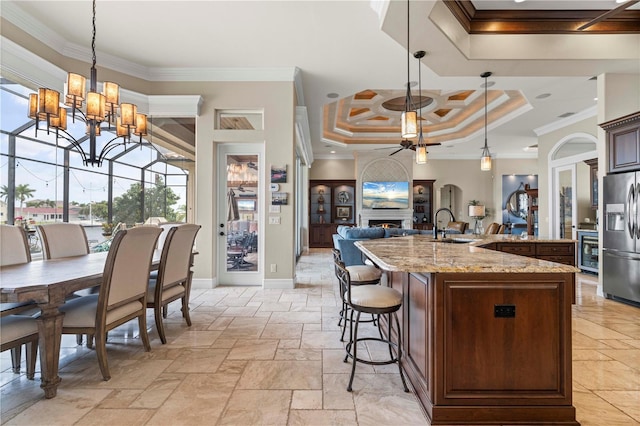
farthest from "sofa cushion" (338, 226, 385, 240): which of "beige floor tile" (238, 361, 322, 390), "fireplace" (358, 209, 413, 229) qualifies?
"fireplace" (358, 209, 413, 229)

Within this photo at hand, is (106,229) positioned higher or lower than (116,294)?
higher

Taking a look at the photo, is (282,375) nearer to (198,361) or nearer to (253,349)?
(253,349)

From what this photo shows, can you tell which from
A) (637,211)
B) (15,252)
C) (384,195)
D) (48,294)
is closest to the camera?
(48,294)

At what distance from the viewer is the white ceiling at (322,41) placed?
3311mm

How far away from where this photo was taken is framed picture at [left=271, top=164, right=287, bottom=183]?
4.68m

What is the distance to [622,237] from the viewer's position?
3.90 metres

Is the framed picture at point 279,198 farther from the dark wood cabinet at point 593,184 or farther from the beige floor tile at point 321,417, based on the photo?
the dark wood cabinet at point 593,184

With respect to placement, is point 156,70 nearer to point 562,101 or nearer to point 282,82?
point 282,82

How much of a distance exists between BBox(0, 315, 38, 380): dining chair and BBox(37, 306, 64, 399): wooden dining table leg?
123mm

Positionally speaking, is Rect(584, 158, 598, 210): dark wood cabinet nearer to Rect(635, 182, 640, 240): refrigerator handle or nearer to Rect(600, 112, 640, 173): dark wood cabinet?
Rect(600, 112, 640, 173): dark wood cabinet

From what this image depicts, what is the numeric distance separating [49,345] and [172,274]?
1.10m

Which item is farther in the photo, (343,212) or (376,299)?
(343,212)

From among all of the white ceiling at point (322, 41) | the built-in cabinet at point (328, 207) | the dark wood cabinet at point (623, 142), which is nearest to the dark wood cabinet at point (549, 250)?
the dark wood cabinet at point (623, 142)

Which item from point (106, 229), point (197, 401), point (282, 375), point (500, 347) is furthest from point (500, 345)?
point (106, 229)
